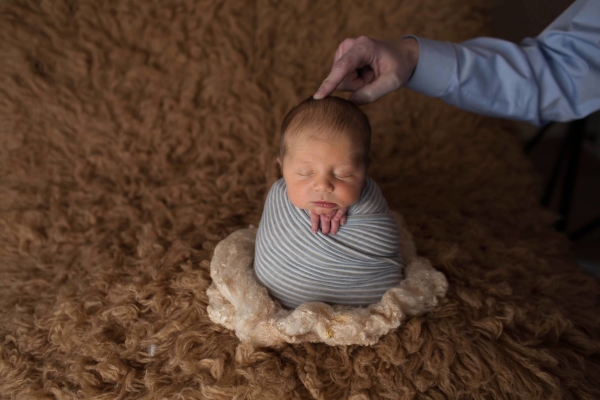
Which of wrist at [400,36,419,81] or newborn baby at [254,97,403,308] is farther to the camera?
wrist at [400,36,419,81]

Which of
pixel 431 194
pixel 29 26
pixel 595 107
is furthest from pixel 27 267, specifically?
pixel 595 107

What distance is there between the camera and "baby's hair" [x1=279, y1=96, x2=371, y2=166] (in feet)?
2.08

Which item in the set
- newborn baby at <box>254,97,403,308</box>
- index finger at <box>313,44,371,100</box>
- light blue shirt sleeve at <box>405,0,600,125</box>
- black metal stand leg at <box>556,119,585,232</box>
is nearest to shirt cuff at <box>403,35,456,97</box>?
light blue shirt sleeve at <box>405,0,600,125</box>

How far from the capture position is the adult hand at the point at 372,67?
77 centimetres

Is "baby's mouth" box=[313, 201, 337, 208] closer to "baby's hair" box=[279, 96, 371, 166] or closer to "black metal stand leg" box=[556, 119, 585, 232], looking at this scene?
"baby's hair" box=[279, 96, 371, 166]

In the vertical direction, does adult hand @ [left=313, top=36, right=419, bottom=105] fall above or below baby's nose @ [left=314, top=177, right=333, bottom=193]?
above

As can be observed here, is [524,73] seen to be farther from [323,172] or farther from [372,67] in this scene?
[323,172]

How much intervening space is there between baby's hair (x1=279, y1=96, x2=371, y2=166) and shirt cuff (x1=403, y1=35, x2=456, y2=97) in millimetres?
287

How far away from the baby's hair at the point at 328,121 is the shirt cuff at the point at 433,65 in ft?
0.94

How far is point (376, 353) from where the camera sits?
66 cm

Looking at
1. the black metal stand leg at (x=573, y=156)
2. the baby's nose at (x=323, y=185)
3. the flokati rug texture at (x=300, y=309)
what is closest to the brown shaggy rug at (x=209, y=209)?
the flokati rug texture at (x=300, y=309)

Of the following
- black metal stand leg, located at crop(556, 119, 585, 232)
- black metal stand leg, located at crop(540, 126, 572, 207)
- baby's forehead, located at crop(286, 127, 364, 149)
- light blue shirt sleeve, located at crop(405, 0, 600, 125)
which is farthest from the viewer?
black metal stand leg, located at crop(540, 126, 572, 207)

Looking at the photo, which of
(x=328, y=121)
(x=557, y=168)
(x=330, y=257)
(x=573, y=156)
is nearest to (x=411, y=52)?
(x=328, y=121)

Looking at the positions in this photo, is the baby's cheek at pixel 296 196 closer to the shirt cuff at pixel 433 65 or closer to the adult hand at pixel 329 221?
the adult hand at pixel 329 221
